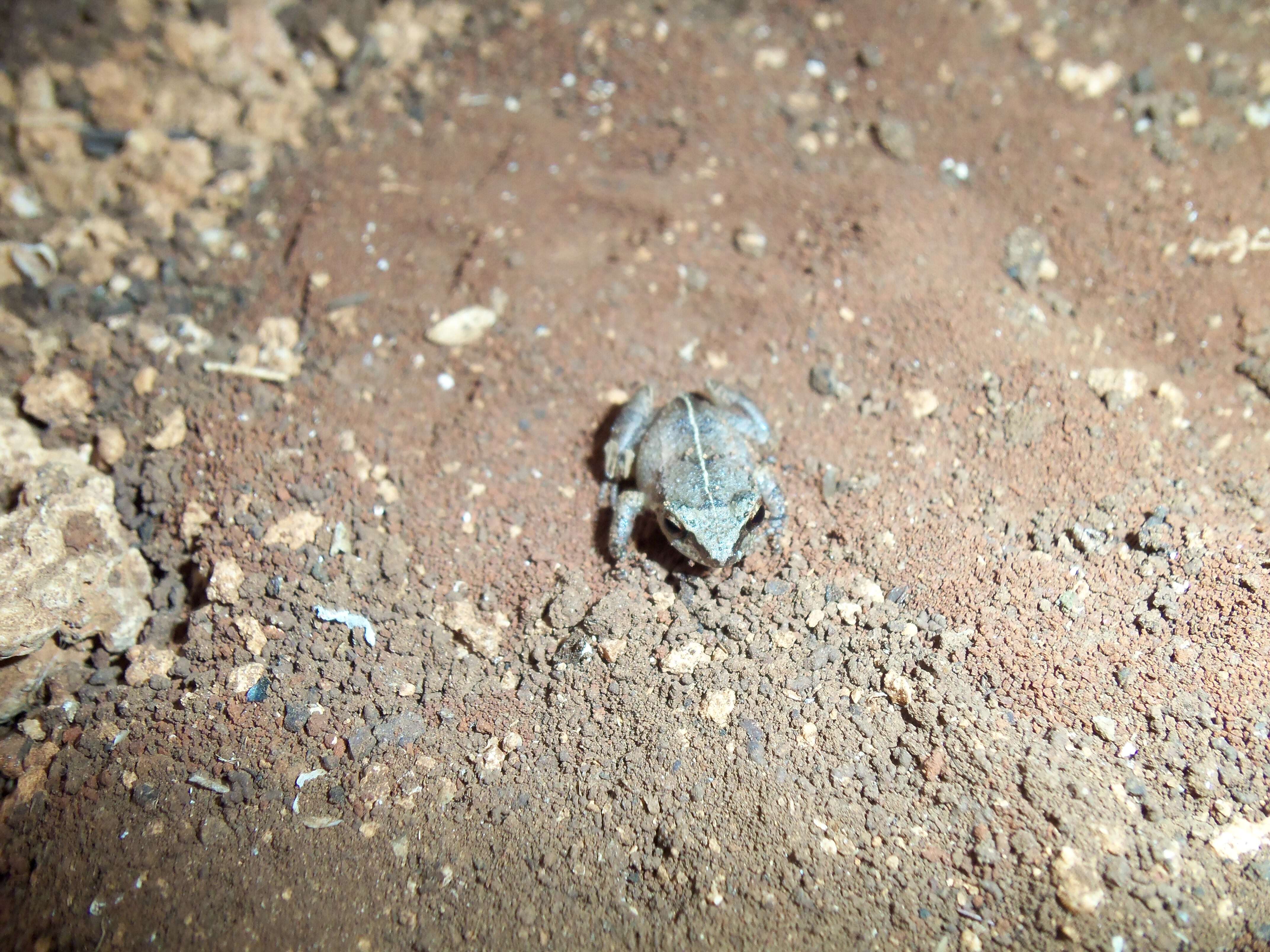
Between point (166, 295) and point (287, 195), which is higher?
point (287, 195)

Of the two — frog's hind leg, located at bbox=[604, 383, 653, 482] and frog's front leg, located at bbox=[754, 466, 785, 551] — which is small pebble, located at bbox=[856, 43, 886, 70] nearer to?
frog's hind leg, located at bbox=[604, 383, 653, 482]

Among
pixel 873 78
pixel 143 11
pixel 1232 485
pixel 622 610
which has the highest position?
pixel 143 11

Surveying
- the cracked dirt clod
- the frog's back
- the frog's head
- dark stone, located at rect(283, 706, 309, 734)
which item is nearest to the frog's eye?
the frog's head

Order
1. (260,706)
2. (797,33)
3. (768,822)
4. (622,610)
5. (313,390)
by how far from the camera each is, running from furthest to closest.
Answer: (797,33), (313,390), (622,610), (260,706), (768,822)

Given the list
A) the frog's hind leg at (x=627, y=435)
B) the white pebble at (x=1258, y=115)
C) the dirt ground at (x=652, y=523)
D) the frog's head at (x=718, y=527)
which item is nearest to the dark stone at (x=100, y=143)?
the dirt ground at (x=652, y=523)

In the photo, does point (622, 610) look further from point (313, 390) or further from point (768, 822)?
point (313, 390)

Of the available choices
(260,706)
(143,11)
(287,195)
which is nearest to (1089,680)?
(260,706)

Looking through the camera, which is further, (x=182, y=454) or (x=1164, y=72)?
(x=1164, y=72)
